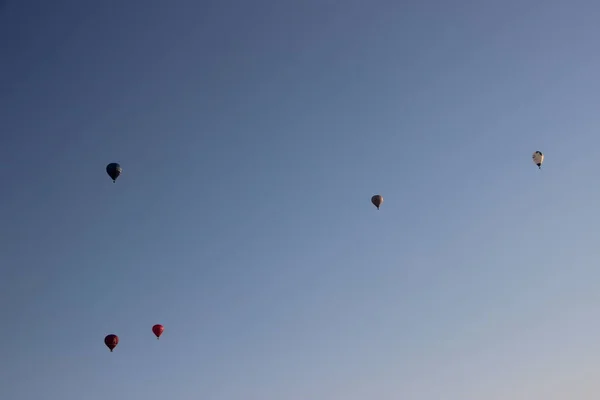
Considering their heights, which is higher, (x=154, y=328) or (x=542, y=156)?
(x=542, y=156)

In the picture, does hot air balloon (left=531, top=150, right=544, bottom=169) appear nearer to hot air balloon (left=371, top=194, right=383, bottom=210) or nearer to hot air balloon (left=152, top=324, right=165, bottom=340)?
hot air balloon (left=371, top=194, right=383, bottom=210)

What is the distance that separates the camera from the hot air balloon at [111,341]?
65.6m

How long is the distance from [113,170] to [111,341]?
57.8 feet

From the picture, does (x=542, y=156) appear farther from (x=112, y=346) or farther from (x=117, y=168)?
(x=112, y=346)

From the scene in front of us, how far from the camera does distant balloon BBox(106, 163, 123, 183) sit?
2525 inches

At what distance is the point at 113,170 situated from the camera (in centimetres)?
6412

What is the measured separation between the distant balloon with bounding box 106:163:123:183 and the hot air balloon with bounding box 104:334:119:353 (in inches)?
643

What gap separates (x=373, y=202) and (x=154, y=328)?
27078 millimetres

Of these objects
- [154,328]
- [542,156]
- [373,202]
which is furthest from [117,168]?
[542,156]

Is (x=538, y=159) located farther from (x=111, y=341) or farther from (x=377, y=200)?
(x=111, y=341)

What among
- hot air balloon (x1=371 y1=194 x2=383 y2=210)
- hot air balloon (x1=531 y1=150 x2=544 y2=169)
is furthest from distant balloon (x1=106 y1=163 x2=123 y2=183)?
hot air balloon (x1=531 y1=150 x2=544 y2=169)

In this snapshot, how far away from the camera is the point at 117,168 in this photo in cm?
6444

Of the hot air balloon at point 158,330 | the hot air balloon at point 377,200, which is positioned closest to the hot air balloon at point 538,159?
the hot air balloon at point 377,200

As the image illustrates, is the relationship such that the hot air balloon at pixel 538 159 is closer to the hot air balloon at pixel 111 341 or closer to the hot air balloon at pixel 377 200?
the hot air balloon at pixel 377 200
